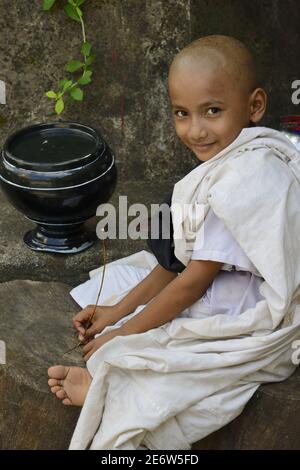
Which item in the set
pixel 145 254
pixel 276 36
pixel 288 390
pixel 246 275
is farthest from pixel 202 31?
pixel 288 390

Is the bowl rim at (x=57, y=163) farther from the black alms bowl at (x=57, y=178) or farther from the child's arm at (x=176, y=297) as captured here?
the child's arm at (x=176, y=297)

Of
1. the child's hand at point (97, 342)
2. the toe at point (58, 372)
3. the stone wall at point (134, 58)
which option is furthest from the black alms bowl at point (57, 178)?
the toe at point (58, 372)

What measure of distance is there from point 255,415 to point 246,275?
40cm

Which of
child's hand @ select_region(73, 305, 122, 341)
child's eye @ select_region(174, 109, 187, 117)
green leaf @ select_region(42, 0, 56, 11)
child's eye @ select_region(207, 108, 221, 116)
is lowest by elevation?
child's hand @ select_region(73, 305, 122, 341)

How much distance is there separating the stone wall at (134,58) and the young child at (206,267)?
3.66 ft

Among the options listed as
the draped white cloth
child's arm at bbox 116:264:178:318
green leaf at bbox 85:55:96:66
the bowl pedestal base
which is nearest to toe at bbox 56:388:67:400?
the draped white cloth

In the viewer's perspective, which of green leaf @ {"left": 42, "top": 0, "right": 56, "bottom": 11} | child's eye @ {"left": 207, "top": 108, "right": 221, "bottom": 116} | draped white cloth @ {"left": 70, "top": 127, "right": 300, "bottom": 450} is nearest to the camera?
draped white cloth @ {"left": 70, "top": 127, "right": 300, "bottom": 450}

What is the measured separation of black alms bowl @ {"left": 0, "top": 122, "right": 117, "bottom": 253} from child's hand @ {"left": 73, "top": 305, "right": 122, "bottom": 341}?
1.59 ft

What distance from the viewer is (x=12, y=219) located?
332 centimetres

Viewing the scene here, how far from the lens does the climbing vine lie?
321 cm

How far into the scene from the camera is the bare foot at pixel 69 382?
223 centimetres

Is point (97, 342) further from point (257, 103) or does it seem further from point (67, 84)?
point (67, 84)

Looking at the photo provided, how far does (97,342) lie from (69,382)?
0.57ft

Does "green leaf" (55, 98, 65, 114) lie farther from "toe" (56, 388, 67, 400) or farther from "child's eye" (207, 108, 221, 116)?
"toe" (56, 388, 67, 400)
